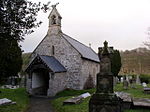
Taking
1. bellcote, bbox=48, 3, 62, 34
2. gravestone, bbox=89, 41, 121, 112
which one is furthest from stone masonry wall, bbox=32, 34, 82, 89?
gravestone, bbox=89, 41, 121, 112

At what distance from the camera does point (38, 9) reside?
8.69 metres

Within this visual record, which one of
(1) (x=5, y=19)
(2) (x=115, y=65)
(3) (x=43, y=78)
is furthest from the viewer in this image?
(2) (x=115, y=65)

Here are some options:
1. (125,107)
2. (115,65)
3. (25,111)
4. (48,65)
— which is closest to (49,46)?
(48,65)

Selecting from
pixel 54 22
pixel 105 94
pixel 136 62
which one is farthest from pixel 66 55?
pixel 136 62

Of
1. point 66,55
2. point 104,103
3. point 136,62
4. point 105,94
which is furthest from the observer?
point 136,62

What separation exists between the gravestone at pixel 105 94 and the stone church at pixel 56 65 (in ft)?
38.9

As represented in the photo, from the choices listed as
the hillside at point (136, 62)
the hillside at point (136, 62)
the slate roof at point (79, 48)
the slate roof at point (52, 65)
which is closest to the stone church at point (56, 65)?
the slate roof at point (52, 65)

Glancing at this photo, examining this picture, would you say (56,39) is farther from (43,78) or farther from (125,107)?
(125,107)

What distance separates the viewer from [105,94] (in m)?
8.22

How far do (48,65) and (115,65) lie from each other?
855 inches

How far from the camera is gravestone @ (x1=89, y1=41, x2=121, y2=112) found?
8047mm

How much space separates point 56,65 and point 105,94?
1441 cm

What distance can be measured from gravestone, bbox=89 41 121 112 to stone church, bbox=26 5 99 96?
11851mm

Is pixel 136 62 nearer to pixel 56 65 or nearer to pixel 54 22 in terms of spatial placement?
pixel 54 22
